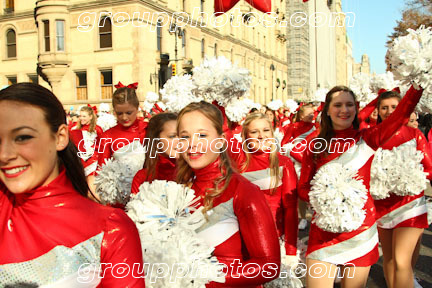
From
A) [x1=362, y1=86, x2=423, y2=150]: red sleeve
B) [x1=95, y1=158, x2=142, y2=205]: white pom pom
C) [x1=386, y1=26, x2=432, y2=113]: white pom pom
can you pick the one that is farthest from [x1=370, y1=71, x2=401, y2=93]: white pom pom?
[x1=95, y1=158, x2=142, y2=205]: white pom pom

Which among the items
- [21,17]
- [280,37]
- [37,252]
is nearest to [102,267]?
[37,252]

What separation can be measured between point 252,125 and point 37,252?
2801 millimetres

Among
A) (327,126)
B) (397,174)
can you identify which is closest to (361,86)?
(397,174)

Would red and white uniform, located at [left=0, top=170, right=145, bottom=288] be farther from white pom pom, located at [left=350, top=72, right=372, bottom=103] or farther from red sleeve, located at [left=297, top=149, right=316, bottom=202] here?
white pom pom, located at [left=350, top=72, right=372, bottom=103]

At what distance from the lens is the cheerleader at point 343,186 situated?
121 inches

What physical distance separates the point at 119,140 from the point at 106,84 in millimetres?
19607

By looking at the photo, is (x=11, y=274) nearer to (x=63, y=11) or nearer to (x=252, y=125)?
(x=252, y=125)

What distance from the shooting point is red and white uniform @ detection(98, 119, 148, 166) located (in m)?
4.80

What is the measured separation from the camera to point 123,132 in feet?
16.0

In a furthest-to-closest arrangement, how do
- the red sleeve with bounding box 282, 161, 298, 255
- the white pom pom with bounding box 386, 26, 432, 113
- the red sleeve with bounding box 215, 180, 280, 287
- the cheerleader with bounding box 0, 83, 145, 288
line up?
1. the red sleeve with bounding box 282, 161, 298, 255
2. the white pom pom with bounding box 386, 26, 432, 113
3. the red sleeve with bounding box 215, 180, 280, 287
4. the cheerleader with bounding box 0, 83, 145, 288

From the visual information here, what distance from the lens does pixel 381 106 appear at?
14.4ft

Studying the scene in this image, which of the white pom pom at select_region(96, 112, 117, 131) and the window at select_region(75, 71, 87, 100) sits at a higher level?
the window at select_region(75, 71, 87, 100)

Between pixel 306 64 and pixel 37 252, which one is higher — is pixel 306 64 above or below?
above

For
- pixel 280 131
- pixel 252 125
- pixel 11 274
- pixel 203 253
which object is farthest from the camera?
pixel 280 131
